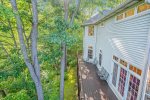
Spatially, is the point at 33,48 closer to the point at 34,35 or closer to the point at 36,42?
the point at 36,42

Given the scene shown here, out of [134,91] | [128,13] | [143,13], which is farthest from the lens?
[128,13]

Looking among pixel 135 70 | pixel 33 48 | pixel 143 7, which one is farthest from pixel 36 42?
pixel 143 7

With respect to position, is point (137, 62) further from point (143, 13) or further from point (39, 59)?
point (39, 59)

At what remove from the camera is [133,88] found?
287 inches

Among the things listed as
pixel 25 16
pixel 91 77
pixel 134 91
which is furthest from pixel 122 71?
pixel 25 16

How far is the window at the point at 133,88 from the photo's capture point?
6.94 metres

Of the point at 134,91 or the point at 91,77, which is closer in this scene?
the point at 134,91

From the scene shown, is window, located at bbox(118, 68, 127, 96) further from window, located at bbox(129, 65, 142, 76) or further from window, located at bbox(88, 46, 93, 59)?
window, located at bbox(88, 46, 93, 59)

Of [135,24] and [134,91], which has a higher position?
[135,24]

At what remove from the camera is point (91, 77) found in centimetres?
1318

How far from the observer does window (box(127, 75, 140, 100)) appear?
6.94 meters

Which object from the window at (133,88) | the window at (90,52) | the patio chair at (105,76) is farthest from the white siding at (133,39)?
the window at (90,52)

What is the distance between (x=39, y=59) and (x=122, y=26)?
5183 mm

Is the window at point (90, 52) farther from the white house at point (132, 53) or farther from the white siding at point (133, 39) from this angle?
the white siding at point (133, 39)
